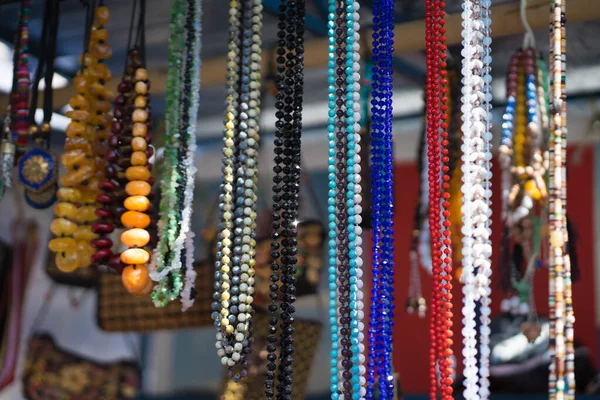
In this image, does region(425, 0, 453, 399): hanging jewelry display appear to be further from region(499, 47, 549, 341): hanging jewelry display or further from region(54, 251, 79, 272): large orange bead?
region(54, 251, 79, 272): large orange bead

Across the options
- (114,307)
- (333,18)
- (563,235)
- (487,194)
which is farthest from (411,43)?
(114,307)

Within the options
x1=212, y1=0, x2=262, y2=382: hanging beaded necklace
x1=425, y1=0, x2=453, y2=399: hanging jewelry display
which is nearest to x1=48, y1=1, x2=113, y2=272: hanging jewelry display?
x1=212, y1=0, x2=262, y2=382: hanging beaded necklace

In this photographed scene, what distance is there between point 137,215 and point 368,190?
2.35 feet

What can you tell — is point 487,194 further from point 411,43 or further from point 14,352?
point 14,352

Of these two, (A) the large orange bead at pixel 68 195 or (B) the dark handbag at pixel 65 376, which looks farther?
(B) the dark handbag at pixel 65 376

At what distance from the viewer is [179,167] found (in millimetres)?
1513

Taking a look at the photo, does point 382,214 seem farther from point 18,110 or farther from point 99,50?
point 18,110

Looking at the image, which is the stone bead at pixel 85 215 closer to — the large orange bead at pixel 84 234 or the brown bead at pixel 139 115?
the large orange bead at pixel 84 234

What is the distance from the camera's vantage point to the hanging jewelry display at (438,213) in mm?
1236

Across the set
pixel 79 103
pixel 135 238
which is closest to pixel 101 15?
pixel 79 103

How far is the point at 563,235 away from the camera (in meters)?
1.13

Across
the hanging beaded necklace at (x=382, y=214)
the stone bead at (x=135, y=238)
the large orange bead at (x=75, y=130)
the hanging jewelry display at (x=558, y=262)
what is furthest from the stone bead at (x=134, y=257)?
the hanging jewelry display at (x=558, y=262)

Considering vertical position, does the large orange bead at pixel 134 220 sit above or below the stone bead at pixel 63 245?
above

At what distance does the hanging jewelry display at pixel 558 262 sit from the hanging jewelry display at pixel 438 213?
0.60ft
